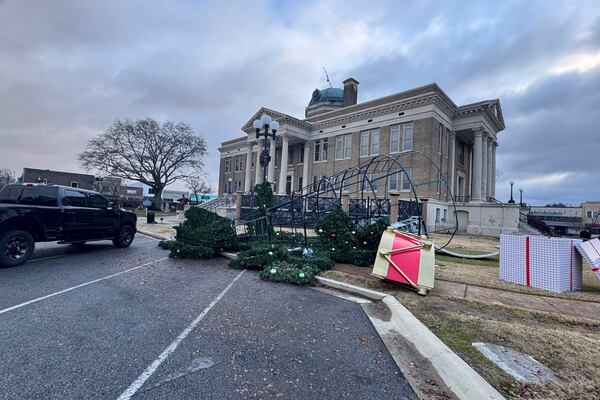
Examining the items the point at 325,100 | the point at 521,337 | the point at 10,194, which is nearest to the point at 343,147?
the point at 325,100

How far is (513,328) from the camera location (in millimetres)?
4203

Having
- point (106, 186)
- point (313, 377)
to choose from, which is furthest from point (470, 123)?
point (106, 186)

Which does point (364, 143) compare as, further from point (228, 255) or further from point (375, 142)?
point (228, 255)

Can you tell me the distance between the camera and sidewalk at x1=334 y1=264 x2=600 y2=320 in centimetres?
511

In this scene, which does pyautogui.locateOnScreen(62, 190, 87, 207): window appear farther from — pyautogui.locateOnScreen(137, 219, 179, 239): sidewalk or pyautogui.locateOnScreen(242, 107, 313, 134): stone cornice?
pyautogui.locateOnScreen(242, 107, 313, 134): stone cornice

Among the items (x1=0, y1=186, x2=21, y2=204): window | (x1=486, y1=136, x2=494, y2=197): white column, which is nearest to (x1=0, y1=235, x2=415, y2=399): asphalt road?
(x1=0, y1=186, x2=21, y2=204): window

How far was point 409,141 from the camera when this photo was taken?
27.9m

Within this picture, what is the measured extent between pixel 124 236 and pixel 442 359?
1148 cm

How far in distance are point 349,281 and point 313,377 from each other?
3.86 metres

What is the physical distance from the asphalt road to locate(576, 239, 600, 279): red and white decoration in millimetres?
5440

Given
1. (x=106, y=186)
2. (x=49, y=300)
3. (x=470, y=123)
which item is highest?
(x=470, y=123)

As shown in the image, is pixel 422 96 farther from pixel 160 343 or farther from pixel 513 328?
pixel 160 343

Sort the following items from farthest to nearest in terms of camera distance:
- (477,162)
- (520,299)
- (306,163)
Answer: (306,163)
(477,162)
(520,299)

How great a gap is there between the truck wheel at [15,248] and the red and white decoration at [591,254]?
44.1ft
